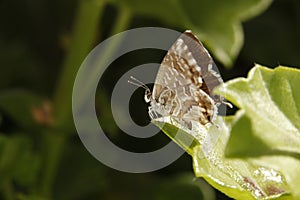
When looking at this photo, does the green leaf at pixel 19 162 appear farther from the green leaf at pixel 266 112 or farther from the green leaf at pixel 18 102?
the green leaf at pixel 266 112

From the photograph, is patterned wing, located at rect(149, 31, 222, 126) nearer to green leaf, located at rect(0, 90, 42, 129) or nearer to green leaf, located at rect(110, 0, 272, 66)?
green leaf, located at rect(110, 0, 272, 66)

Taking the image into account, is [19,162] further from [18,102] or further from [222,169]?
[222,169]

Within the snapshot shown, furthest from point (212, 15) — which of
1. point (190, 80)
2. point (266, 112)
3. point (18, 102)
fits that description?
point (266, 112)

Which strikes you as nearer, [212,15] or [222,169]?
[222,169]

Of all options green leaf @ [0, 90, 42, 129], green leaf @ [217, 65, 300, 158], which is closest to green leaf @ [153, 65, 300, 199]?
green leaf @ [217, 65, 300, 158]

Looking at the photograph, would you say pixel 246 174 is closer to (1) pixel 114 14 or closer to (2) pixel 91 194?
(2) pixel 91 194

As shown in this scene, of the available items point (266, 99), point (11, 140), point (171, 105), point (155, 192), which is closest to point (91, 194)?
point (155, 192)
